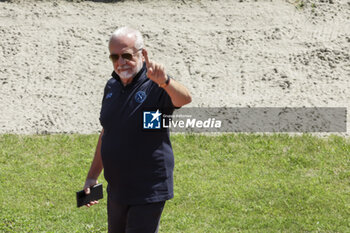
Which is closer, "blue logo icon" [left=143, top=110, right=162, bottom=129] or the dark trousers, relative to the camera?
"blue logo icon" [left=143, top=110, right=162, bottom=129]

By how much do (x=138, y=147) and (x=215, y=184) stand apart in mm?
3939

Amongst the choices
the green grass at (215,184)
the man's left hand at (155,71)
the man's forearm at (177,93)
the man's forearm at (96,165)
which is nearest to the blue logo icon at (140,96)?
the man's forearm at (177,93)

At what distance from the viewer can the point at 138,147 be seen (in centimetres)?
428

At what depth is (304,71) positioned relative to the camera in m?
11.6

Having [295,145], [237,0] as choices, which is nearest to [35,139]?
[295,145]

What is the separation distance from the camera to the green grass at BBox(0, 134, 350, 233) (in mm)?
6980

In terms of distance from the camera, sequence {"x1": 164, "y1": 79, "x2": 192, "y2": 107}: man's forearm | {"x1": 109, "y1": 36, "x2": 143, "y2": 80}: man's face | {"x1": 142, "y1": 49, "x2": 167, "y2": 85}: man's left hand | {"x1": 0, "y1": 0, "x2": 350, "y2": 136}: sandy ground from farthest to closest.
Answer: {"x1": 0, "y1": 0, "x2": 350, "y2": 136}: sandy ground, {"x1": 109, "y1": 36, "x2": 143, "y2": 80}: man's face, {"x1": 164, "y1": 79, "x2": 192, "y2": 107}: man's forearm, {"x1": 142, "y1": 49, "x2": 167, "y2": 85}: man's left hand

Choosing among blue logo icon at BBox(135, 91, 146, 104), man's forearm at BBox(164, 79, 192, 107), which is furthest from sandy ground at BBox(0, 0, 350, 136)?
man's forearm at BBox(164, 79, 192, 107)

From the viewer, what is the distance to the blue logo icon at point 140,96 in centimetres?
426

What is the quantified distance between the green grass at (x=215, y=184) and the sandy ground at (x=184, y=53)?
1226 millimetres

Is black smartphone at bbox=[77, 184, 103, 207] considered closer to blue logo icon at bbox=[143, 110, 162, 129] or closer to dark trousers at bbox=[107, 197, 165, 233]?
dark trousers at bbox=[107, 197, 165, 233]

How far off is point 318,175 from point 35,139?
4813 mm

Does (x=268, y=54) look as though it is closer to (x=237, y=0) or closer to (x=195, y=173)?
(x=237, y=0)

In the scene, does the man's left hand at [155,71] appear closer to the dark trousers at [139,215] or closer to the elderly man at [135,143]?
the elderly man at [135,143]
